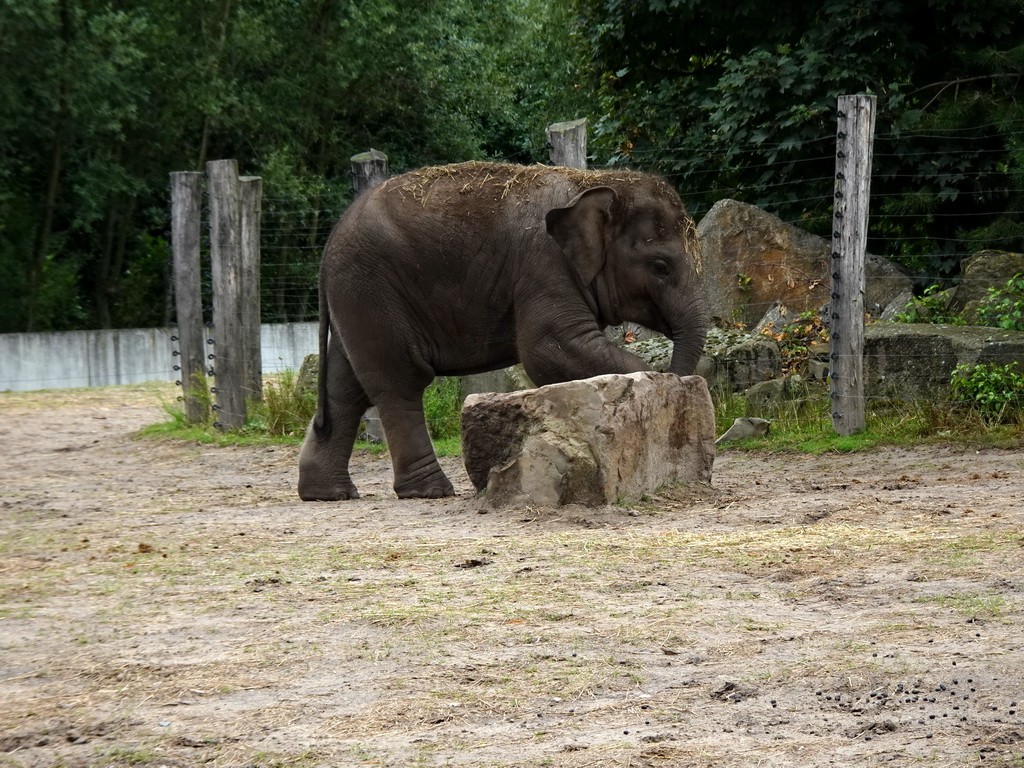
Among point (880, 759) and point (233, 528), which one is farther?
point (233, 528)

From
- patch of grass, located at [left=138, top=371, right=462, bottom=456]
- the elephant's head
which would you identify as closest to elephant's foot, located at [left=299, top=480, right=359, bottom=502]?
the elephant's head

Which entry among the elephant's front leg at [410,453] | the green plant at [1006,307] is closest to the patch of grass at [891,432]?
the green plant at [1006,307]

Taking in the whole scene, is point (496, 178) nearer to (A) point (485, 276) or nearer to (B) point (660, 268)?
(A) point (485, 276)

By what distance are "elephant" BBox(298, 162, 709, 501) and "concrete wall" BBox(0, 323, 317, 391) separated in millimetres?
14430

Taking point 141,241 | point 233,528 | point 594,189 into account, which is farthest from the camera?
point 141,241

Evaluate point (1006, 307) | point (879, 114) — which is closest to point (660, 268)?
point (1006, 307)

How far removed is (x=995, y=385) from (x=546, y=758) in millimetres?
7546

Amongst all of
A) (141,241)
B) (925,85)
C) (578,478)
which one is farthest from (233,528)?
(141,241)

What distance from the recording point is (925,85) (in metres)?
14.1

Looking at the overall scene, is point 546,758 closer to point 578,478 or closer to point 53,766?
point 53,766

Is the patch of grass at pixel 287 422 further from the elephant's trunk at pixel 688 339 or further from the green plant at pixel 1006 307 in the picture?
the green plant at pixel 1006 307

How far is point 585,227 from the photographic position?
27.5ft

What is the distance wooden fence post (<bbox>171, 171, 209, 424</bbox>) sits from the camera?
1400cm

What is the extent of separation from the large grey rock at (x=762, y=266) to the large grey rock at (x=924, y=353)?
7.85ft
